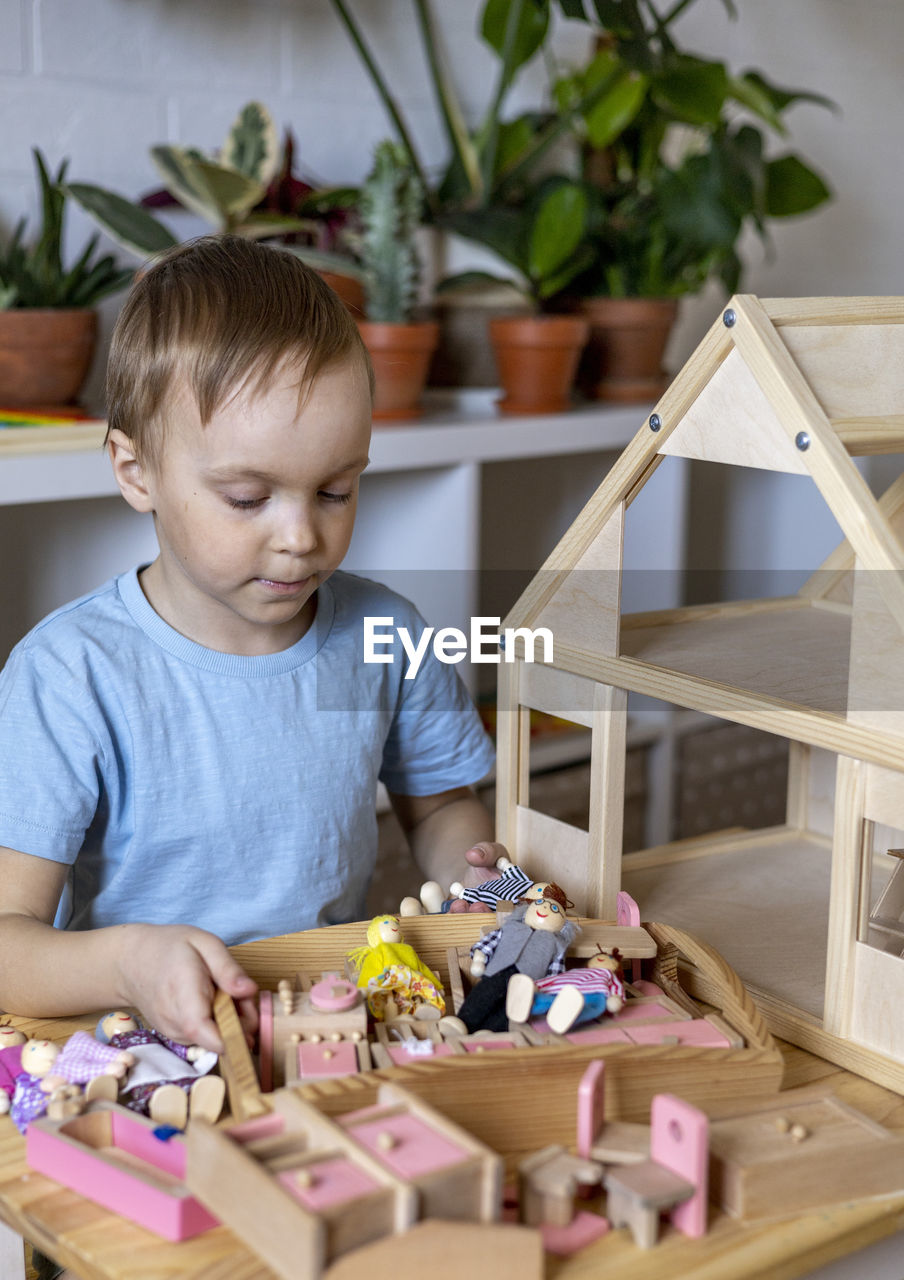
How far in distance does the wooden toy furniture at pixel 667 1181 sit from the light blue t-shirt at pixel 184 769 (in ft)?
1.48

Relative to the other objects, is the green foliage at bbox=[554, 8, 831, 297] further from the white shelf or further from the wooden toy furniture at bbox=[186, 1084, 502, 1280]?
the wooden toy furniture at bbox=[186, 1084, 502, 1280]

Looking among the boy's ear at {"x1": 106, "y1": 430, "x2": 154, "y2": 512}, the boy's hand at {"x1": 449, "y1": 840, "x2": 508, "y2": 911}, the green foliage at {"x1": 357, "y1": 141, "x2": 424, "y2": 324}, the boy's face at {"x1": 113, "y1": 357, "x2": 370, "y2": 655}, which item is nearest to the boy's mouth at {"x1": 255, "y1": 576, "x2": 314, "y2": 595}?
the boy's face at {"x1": 113, "y1": 357, "x2": 370, "y2": 655}

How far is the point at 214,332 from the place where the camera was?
0.85m

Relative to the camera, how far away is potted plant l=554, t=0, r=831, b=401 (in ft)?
5.80

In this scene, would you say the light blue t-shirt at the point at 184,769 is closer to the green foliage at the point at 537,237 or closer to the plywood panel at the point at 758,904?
the plywood panel at the point at 758,904

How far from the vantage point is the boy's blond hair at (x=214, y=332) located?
0.84 meters

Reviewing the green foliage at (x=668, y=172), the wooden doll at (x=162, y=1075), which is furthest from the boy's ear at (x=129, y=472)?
the green foliage at (x=668, y=172)

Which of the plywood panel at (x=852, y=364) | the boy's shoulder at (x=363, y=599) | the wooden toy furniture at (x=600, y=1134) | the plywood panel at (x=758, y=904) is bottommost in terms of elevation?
the plywood panel at (x=758, y=904)

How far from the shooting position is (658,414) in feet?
2.57

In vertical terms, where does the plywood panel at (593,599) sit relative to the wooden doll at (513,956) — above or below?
above

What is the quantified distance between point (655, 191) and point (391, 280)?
0.45 metres

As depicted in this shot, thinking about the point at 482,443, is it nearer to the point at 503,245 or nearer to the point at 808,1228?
the point at 503,245

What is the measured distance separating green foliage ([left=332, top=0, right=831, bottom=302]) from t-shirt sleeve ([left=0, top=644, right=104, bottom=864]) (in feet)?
3.47

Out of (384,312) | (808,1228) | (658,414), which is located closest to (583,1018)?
(808,1228)
